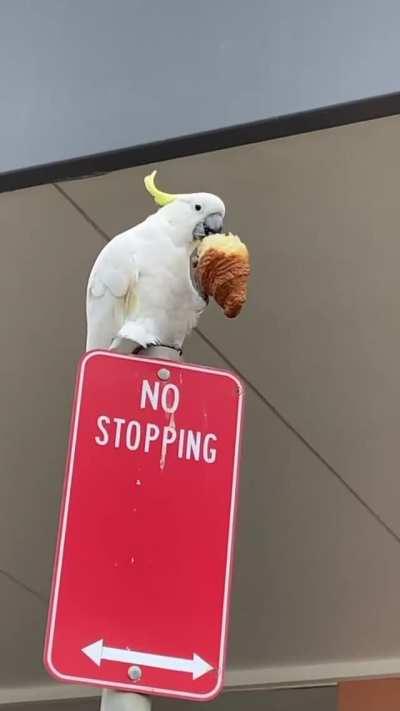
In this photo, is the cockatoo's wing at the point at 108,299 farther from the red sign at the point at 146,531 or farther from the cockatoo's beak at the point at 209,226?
the red sign at the point at 146,531

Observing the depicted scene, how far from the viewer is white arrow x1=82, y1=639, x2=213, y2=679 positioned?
3.98ft

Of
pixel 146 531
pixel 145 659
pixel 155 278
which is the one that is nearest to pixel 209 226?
pixel 155 278

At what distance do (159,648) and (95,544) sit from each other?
129 millimetres

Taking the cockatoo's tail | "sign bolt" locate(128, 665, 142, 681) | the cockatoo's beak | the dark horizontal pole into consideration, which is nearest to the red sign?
"sign bolt" locate(128, 665, 142, 681)

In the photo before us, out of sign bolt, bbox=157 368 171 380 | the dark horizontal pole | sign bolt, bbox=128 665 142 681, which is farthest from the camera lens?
the dark horizontal pole

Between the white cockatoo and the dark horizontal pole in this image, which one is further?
the dark horizontal pole

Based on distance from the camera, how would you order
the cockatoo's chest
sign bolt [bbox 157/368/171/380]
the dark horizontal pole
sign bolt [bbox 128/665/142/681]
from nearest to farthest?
sign bolt [bbox 128/665/142/681] → sign bolt [bbox 157/368/171/380] → the cockatoo's chest → the dark horizontal pole

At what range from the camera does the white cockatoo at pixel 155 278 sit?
4.98 feet

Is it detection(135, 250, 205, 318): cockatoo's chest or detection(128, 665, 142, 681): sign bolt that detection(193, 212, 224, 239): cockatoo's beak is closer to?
detection(135, 250, 205, 318): cockatoo's chest

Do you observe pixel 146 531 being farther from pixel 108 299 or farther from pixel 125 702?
pixel 108 299

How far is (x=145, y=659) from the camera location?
1.22m

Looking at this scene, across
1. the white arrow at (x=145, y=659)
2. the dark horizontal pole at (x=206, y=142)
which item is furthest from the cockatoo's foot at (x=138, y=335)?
the dark horizontal pole at (x=206, y=142)

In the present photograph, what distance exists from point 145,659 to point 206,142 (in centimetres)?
120

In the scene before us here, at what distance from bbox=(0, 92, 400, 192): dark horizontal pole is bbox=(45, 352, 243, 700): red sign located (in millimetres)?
886
